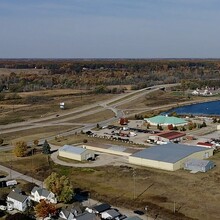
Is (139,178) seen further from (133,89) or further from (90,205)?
(133,89)

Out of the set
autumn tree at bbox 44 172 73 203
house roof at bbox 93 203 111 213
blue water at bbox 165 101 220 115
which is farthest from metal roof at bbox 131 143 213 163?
blue water at bbox 165 101 220 115

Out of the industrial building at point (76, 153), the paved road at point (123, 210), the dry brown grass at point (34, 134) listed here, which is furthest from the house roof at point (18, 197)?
the dry brown grass at point (34, 134)

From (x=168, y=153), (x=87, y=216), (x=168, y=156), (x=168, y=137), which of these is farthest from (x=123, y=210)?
(x=168, y=137)

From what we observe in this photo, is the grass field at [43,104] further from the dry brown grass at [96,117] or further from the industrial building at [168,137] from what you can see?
the industrial building at [168,137]

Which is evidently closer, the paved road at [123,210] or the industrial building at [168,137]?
the paved road at [123,210]

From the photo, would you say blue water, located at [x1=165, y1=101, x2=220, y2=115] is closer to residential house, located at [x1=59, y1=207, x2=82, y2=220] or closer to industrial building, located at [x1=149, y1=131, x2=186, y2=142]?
industrial building, located at [x1=149, y1=131, x2=186, y2=142]
